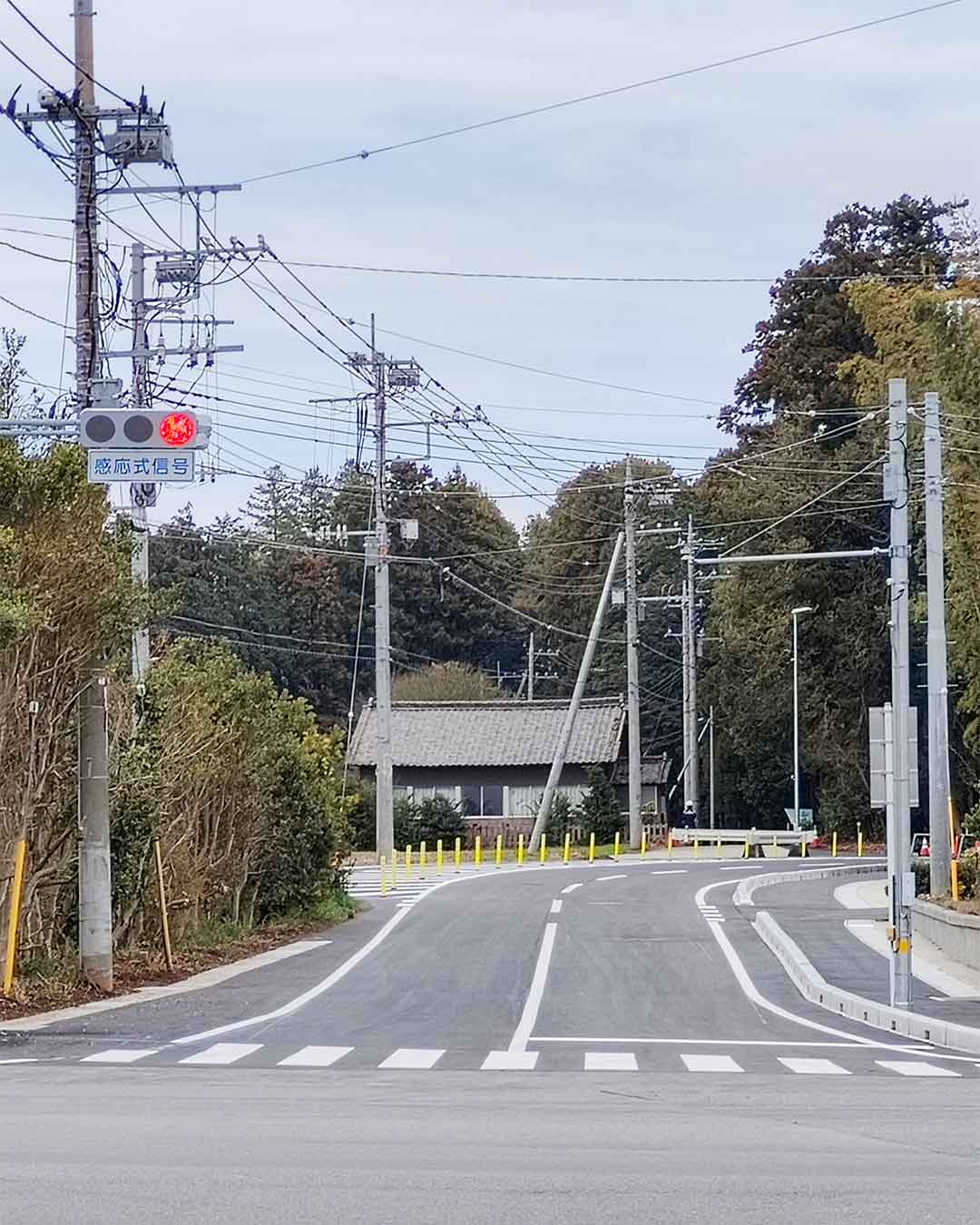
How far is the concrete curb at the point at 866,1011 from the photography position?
1939 cm

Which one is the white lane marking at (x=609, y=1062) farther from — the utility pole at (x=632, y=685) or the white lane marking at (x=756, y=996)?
the utility pole at (x=632, y=685)

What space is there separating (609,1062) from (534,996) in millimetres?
6655

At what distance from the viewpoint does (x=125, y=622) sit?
2227 cm

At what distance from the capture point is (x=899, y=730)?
22.7 metres

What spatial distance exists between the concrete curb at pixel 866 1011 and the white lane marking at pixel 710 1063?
2879 mm

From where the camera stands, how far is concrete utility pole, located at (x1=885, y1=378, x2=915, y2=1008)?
2169cm

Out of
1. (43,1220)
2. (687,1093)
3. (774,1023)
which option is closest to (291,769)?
(774,1023)

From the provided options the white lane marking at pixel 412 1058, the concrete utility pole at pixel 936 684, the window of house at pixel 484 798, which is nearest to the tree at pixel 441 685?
the window of house at pixel 484 798

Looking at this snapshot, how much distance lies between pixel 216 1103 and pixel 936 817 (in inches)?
932

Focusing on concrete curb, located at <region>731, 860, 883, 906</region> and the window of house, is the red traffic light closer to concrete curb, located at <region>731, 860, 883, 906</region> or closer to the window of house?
concrete curb, located at <region>731, 860, 883, 906</region>

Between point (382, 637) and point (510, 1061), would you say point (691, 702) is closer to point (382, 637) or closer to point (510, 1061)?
point (382, 637)

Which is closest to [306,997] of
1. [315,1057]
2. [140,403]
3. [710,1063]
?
[315,1057]

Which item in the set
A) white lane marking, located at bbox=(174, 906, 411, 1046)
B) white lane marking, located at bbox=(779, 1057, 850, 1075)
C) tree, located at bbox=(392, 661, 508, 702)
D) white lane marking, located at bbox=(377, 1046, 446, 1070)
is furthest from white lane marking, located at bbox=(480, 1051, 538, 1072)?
tree, located at bbox=(392, 661, 508, 702)

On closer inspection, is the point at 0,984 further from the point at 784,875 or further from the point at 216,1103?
the point at 784,875
